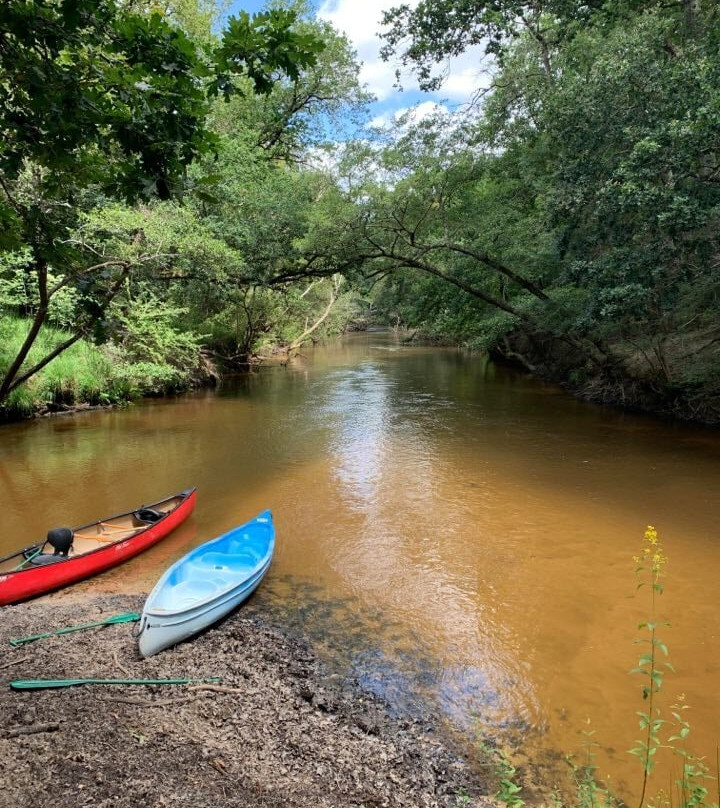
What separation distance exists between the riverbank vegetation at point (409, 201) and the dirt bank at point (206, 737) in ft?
Result: 8.85

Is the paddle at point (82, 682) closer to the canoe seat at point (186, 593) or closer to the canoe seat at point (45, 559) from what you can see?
the canoe seat at point (186, 593)

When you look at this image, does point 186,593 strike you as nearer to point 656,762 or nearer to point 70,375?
point 656,762

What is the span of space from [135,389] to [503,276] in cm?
1292

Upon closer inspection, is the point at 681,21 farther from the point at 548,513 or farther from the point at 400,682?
the point at 400,682

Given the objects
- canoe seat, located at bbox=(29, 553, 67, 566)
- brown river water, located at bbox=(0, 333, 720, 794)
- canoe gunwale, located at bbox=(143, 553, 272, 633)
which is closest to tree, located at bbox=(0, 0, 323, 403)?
canoe gunwale, located at bbox=(143, 553, 272, 633)

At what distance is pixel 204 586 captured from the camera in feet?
16.9

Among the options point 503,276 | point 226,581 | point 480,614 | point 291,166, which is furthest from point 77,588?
point 291,166

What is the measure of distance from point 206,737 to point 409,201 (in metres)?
14.3

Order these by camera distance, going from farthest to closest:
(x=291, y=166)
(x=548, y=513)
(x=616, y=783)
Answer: (x=291, y=166) < (x=548, y=513) < (x=616, y=783)

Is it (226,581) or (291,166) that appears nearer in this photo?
(226,581)

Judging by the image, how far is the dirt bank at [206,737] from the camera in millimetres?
2816

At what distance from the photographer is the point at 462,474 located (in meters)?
10.4

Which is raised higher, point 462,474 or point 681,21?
point 681,21

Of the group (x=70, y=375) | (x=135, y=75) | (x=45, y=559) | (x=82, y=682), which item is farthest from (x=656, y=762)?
(x=70, y=375)
